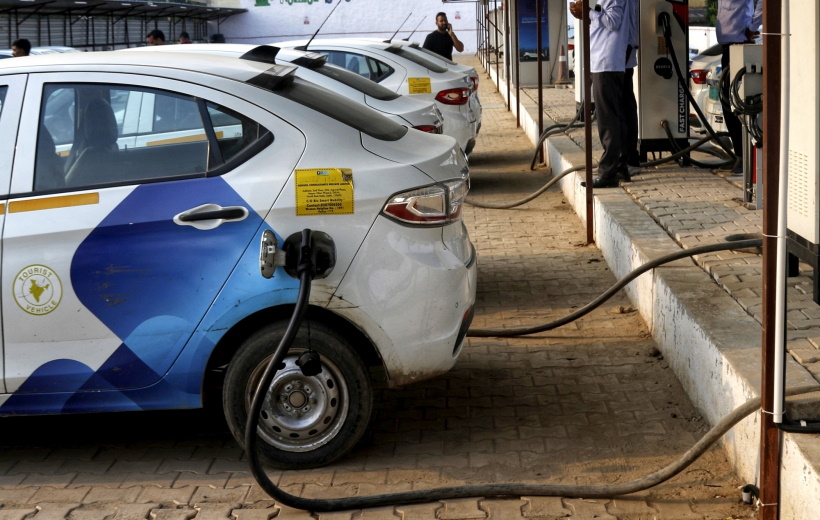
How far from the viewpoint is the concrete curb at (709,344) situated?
3.61 meters

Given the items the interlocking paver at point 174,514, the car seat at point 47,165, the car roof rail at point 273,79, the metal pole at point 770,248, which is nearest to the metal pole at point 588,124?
the car roof rail at point 273,79

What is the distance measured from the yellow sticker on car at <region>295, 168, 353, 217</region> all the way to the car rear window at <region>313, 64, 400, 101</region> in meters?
4.73

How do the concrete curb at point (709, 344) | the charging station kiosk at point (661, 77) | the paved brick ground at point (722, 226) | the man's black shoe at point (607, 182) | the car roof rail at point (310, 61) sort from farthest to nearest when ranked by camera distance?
the charging station kiosk at point (661, 77) < the man's black shoe at point (607, 182) < the car roof rail at point (310, 61) < the paved brick ground at point (722, 226) < the concrete curb at point (709, 344)

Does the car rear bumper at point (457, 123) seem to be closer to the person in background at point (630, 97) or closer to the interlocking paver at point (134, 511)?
the person in background at point (630, 97)

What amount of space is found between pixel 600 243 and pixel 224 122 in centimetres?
489

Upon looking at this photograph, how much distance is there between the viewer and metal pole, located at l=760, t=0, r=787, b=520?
10.8 ft

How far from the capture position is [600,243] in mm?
8828

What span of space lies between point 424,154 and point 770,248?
182 cm

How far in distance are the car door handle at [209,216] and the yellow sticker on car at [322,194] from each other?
242 mm

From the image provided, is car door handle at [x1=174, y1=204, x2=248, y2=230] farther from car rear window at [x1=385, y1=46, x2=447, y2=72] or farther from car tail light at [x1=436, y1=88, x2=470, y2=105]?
car rear window at [x1=385, y1=46, x2=447, y2=72]

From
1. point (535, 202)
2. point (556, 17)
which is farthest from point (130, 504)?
point (556, 17)

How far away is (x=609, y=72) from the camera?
30.8ft

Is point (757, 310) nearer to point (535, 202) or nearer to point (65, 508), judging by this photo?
point (65, 508)

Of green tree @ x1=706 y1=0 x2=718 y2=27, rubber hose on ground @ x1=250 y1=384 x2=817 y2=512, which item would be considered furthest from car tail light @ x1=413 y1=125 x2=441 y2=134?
green tree @ x1=706 y1=0 x2=718 y2=27
